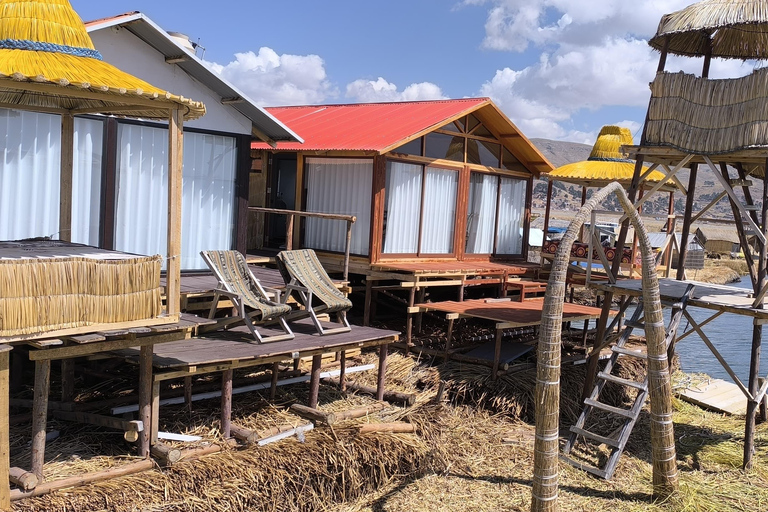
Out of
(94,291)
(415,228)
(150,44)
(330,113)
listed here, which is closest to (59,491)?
(94,291)

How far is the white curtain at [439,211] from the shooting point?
44.3ft

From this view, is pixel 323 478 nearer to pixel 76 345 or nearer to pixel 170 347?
pixel 170 347

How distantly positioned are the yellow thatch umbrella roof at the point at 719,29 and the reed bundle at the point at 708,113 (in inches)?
23.6

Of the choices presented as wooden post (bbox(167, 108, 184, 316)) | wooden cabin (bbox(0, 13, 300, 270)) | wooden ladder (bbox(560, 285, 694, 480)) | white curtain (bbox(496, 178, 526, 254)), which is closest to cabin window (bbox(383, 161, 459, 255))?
white curtain (bbox(496, 178, 526, 254))

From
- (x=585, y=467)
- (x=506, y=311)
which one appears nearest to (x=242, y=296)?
(x=585, y=467)

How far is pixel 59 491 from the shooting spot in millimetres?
5844

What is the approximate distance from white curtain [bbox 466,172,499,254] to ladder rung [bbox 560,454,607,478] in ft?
20.8

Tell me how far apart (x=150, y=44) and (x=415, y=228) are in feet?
18.8

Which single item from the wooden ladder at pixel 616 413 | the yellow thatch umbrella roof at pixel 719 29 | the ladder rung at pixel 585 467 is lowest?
the ladder rung at pixel 585 467

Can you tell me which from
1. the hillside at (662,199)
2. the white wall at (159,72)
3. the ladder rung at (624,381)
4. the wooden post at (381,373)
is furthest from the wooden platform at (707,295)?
the hillside at (662,199)

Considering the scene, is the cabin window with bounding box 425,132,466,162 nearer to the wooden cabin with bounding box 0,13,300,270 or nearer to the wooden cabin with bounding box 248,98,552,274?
the wooden cabin with bounding box 248,98,552,274

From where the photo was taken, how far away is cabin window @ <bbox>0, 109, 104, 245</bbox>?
830cm

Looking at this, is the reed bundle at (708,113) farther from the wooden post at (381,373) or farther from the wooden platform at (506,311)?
the wooden post at (381,373)

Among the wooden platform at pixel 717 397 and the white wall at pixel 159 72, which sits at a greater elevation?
the white wall at pixel 159 72
